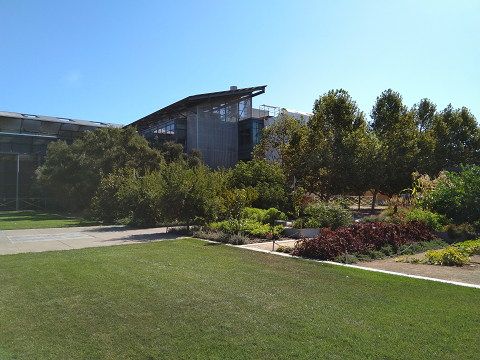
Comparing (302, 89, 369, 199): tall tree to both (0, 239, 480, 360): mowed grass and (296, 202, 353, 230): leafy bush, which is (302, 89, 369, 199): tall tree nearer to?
(296, 202, 353, 230): leafy bush

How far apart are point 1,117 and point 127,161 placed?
28244 mm

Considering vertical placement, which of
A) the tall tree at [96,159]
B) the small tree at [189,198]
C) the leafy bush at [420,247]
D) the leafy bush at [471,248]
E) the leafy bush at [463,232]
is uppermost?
the tall tree at [96,159]

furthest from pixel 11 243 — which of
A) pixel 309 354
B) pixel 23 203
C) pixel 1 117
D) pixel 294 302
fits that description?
pixel 1 117

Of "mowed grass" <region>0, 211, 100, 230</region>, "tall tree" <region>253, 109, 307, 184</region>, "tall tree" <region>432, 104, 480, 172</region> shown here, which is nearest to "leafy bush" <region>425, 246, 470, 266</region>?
"tall tree" <region>253, 109, 307, 184</region>

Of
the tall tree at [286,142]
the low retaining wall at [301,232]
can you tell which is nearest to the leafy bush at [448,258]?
the low retaining wall at [301,232]

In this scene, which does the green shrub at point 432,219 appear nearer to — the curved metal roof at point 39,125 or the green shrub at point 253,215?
the green shrub at point 253,215

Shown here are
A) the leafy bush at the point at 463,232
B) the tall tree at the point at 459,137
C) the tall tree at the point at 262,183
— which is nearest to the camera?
the leafy bush at the point at 463,232

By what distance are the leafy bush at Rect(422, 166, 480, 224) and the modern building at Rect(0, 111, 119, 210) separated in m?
45.4

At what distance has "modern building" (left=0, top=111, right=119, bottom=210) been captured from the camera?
4612cm

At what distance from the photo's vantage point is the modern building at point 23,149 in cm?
4612

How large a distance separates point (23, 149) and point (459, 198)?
1955 inches

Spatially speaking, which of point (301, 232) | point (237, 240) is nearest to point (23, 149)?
point (237, 240)

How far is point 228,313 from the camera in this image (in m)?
5.35

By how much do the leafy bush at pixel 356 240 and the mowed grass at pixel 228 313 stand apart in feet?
4.45
